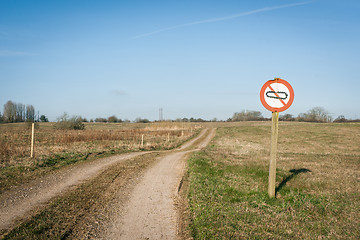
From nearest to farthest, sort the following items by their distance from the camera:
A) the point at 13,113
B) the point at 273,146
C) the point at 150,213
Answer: the point at 150,213 → the point at 273,146 → the point at 13,113

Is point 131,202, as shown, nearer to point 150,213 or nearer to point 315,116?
point 150,213

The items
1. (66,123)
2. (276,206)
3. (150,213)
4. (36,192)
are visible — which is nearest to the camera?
(150,213)

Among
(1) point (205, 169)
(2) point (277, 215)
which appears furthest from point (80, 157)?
(2) point (277, 215)

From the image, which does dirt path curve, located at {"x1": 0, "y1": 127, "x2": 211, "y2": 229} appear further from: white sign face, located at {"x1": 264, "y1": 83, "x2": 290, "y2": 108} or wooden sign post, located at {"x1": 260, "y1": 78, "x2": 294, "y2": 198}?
white sign face, located at {"x1": 264, "y1": 83, "x2": 290, "y2": 108}

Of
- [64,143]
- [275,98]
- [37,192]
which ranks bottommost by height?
[37,192]

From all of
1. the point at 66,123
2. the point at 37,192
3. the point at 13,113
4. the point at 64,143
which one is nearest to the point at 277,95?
the point at 37,192

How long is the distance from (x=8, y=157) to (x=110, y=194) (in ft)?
30.7

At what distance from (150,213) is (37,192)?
3.95m

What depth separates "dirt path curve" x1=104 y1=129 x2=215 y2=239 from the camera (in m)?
4.77

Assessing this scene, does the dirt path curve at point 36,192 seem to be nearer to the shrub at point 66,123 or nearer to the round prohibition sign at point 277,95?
the round prohibition sign at point 277,95

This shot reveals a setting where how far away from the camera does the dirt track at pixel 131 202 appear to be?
195 inches

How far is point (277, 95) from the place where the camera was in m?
6.59

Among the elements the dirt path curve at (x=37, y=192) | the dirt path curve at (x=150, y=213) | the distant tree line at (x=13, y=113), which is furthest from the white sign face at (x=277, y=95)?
the distant tree line at (x=13, y=113)

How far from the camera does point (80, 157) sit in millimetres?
15156
